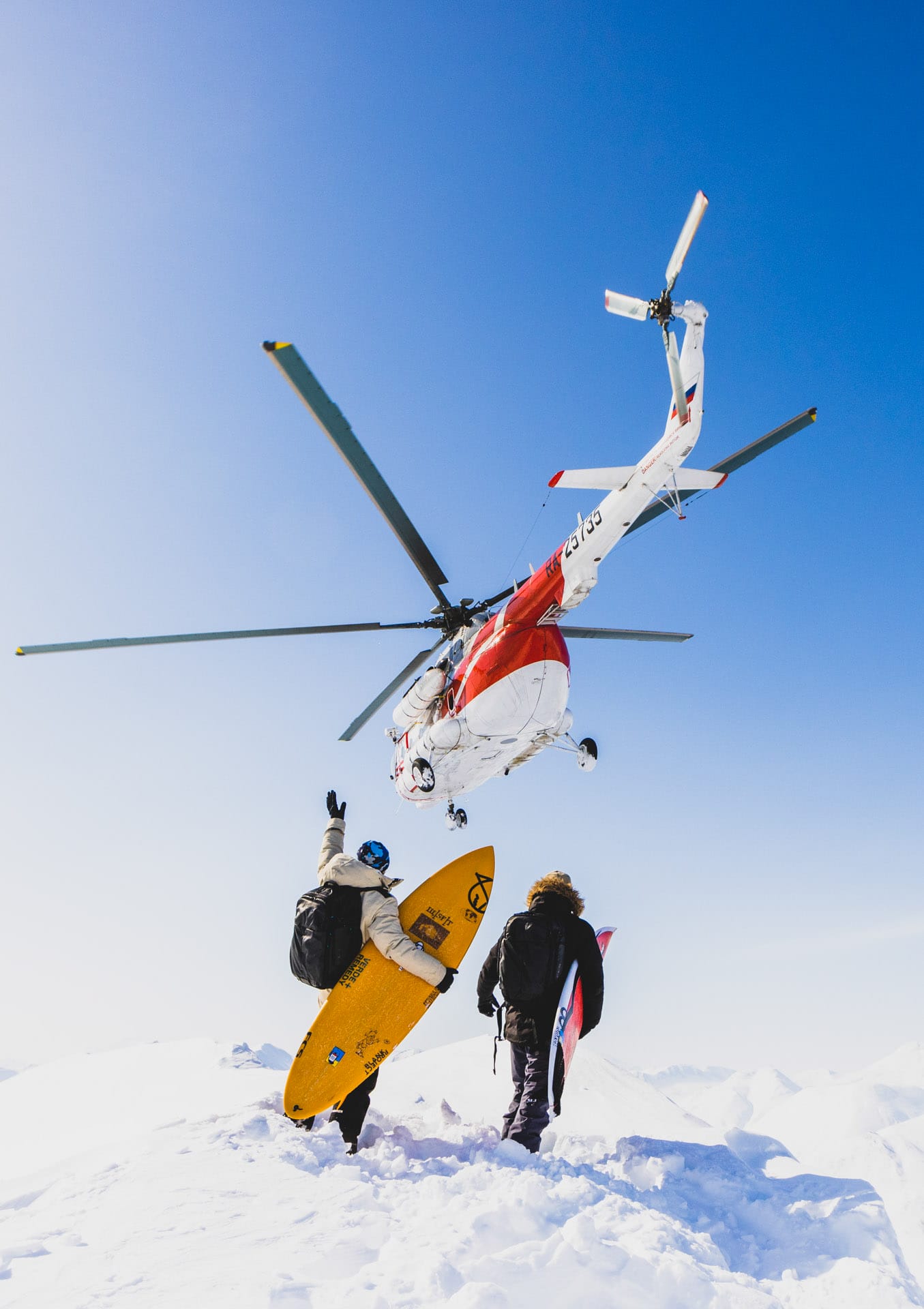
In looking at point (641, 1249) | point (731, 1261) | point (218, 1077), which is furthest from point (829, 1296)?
point (218, 1077)

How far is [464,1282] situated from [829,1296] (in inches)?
66.8

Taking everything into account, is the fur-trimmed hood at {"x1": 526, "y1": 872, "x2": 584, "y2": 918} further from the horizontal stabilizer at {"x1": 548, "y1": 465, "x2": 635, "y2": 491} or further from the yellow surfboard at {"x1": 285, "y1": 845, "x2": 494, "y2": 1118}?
the horizontal stabilizer at {"x1": 548, "y1": 465, "x2": 635, "y2": 491}

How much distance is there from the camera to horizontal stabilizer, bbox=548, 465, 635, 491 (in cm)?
859

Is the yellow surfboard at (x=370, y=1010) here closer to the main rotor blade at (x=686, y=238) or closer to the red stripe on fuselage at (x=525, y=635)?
the red stripe on fuselage at (x=525, y=635)

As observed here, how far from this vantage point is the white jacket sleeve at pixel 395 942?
500 centimetres

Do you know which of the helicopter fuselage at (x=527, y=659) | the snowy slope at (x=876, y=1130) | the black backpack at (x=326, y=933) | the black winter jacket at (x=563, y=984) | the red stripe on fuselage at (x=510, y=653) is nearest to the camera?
the snowy slope at (x=876, y=1130)

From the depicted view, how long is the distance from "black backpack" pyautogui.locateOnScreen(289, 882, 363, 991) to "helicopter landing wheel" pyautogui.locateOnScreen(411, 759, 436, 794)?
6833 millimetres

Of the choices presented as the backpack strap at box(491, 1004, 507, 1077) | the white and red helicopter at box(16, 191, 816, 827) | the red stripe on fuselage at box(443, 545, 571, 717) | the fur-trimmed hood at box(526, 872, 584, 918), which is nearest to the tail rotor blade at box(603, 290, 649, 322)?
the white and red helicopter at box(16, 191, 816, 827)

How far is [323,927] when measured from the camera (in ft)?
16.2

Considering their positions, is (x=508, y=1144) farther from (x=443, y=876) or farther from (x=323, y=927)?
(x=443, y=876)

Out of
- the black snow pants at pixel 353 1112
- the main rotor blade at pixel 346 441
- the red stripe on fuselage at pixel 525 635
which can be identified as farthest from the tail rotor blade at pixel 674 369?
the black snow pants at pixel 353 1112

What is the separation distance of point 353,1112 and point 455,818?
30.5ft

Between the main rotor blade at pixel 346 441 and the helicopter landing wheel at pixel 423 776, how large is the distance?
362cm

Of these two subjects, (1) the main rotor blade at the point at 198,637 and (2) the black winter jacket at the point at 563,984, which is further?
(1) the main rotor blade at the point at 198,637
